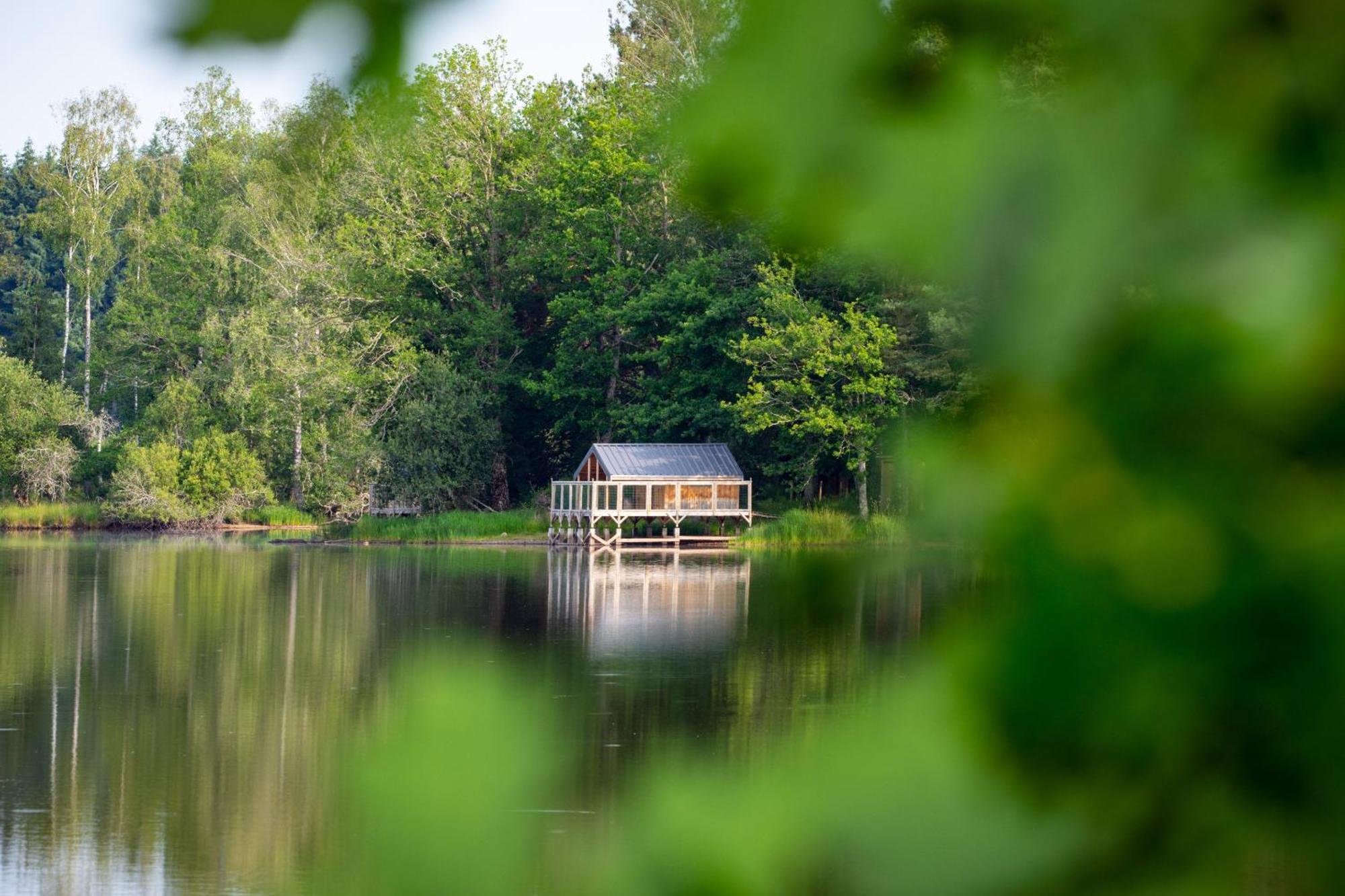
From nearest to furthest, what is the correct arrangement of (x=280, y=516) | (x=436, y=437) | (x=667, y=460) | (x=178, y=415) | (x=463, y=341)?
(x=667, y=460), (x=436, y=437), (x=463, y=341), (x=280, y=516), (x=178, y=415)

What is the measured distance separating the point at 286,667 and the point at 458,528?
59.1ft

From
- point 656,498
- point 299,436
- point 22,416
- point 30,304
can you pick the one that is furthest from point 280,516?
point 30,304

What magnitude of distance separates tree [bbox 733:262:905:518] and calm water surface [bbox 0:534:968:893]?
386 cm

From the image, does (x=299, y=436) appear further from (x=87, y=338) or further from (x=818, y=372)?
(x=818, y=372)

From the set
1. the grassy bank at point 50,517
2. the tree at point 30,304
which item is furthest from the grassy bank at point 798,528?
the tree at point 30,304

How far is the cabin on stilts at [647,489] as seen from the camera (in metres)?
33.3

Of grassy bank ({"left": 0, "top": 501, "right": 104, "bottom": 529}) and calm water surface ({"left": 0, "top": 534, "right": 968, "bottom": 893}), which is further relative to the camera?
grassy bank ({"left": 0, "top": 501, "right": 104, "bottom": 529})

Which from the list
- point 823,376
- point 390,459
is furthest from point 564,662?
point 390,459

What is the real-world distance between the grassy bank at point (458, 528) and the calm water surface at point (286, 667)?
178 inches

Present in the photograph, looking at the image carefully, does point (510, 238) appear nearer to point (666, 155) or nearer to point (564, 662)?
point (564, 662)

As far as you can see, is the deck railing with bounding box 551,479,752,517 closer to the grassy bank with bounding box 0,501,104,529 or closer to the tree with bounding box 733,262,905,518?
the tree with bounding box 733,262,905,518

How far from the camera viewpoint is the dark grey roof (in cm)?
3325

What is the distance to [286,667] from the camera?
1761 cm

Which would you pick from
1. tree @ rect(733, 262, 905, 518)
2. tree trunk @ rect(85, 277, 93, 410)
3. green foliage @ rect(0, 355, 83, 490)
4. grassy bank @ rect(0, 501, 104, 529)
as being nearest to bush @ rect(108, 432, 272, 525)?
grassy bank @ rect(0, 501, 104, 529)
